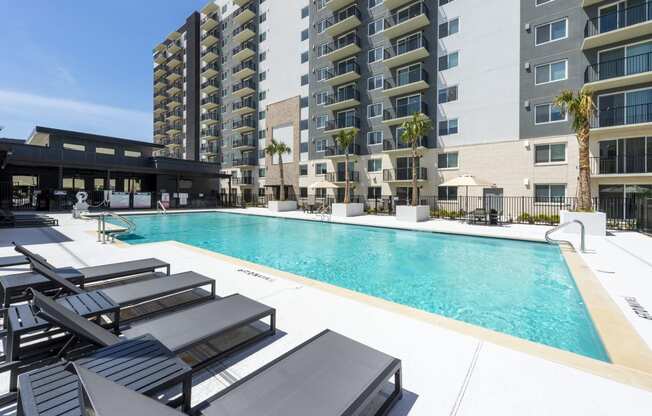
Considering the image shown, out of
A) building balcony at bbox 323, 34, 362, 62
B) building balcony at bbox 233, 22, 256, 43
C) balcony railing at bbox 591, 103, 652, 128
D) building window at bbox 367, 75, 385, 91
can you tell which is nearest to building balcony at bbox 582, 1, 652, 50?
balcony railing at bbox 591, 103, 652, 128

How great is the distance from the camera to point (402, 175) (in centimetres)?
2627

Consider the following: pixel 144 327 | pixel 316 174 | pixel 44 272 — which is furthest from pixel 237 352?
pixel 316 174

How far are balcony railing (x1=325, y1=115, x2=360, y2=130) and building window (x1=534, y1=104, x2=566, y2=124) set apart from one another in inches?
576

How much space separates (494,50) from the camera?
71.7 ft

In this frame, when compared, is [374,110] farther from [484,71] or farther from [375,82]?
[484,71]

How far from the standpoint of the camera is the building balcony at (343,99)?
29672 millimetres

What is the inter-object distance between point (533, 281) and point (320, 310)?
18.7 ft

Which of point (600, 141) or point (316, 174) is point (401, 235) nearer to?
point (600, 141)

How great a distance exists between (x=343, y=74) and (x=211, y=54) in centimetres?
2829

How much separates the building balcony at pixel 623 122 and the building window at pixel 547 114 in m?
1.81

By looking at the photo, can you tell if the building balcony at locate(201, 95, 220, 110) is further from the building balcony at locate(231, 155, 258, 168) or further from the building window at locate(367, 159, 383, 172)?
the building window at locate(367, 159, 383, 172)

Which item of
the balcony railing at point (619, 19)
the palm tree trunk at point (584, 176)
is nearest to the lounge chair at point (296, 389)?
the palm tree trunk at point (584, 176)

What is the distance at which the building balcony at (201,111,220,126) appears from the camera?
46938 mm

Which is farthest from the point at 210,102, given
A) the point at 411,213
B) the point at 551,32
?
the point at 551,32
